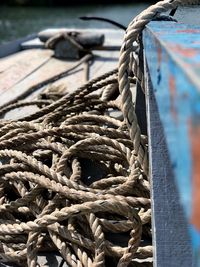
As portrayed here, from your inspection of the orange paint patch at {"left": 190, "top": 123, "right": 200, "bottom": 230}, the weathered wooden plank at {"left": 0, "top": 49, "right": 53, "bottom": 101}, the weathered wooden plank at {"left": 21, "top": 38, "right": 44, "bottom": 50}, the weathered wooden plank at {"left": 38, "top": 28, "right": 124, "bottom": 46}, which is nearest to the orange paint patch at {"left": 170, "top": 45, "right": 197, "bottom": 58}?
the orange paint patch at {"left": 190, "top": 123, "right": 200, "bottom": 230}

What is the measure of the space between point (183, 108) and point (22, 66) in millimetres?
2369

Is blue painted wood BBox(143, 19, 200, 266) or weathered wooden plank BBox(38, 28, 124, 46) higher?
blue painted wood BBox(143, 19, 200, 266)

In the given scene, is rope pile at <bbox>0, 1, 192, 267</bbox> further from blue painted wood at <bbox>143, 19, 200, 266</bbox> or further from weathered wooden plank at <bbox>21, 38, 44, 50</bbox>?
weathered wooden plank at <bbox>21, 38, 44, 50</bbox>

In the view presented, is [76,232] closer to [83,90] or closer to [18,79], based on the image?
[83,90]

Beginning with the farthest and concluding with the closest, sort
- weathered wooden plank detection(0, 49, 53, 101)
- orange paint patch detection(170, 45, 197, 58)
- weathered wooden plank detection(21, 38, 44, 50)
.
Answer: weathered wooden plank detection(21, 38, 44, 50) < weathered wooden plank detection(0, 49, 53, 101) < orange paint patch detection(170, 45, 197, 58)

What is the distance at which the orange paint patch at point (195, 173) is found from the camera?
35cm

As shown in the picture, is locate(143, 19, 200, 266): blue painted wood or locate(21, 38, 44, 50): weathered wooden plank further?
locate(21, 38, 44, 50): weathered wooden plank

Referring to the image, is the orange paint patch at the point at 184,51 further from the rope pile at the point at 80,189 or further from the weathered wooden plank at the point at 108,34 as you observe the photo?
the weathered wooden plank at the point at 108,34

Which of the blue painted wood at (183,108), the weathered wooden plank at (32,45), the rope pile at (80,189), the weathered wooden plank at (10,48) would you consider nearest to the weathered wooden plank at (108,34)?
the weathered wooden plank at (32,45)

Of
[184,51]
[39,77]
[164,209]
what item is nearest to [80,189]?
[164,209]

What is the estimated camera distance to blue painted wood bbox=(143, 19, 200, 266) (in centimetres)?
36

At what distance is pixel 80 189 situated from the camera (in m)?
0.99

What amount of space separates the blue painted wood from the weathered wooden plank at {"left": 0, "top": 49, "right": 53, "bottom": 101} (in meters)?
1.69

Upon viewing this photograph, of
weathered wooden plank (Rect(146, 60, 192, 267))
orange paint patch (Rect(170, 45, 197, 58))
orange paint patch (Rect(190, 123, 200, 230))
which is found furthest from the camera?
weathered wooden plank (Rect(146, 60, 192, 267))
